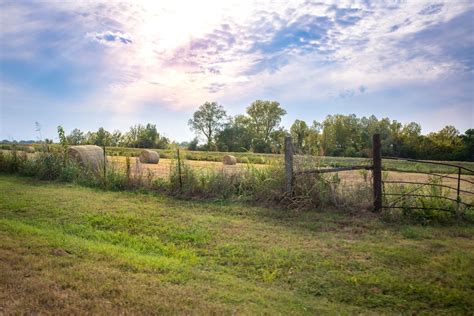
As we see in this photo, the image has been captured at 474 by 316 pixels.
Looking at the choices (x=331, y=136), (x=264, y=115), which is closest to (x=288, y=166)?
(x=331, y=136)

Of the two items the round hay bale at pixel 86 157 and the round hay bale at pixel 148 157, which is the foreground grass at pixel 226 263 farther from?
the round hay bale at pixel 148 157

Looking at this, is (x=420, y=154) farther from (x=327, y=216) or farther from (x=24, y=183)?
(x=24, y=183)

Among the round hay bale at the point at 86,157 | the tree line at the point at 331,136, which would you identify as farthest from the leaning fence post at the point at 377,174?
the round hay bale at the point at 86,157

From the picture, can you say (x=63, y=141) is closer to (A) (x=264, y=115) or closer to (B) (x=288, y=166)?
(B) (x=288, y=166)

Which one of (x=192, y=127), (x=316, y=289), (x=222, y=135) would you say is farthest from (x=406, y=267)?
(x=192, y=127)

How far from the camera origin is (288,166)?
327 inches

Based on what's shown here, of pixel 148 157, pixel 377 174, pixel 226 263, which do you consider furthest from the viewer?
pixel 148 157

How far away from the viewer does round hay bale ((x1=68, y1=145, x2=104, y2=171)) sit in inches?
516

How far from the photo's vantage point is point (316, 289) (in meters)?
3.88

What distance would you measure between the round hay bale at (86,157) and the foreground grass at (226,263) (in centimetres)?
563

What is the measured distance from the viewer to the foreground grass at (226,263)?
348cm

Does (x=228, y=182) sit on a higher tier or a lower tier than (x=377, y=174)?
lower

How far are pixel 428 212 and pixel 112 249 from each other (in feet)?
20.2

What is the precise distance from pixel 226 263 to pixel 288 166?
413cm
